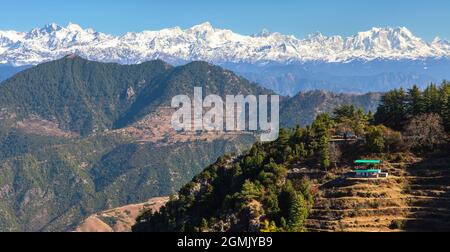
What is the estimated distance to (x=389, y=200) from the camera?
85.1 m

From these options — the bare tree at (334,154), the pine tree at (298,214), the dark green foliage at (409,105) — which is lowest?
the pine tree at (298,214)

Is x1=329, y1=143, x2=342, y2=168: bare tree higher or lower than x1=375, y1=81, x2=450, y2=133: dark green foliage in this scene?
lower

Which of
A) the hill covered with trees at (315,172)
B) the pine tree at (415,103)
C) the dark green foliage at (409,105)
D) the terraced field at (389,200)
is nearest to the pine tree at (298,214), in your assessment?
the hill covered with trees at (315,172)

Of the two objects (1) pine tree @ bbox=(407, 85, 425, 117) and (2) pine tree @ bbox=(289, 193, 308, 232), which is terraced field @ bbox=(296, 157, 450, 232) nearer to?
(2) pine tree @ bbox=(289, 193, 308, 232)

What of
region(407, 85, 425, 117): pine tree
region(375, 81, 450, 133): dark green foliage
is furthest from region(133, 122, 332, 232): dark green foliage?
region(407, 85, 425, 117): pine tree

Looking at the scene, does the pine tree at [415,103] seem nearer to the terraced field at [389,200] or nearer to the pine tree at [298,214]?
the terraced field at [389,200]

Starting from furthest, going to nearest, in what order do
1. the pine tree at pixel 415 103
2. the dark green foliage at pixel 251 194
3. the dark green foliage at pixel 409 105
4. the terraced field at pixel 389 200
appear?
the pine tree at pixel 415 103
the dark green foliage at pixel 409 105
the dark green foliage at pixel 251 194
the terraced field at pixel 389 200

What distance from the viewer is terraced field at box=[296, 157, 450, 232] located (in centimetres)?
8031

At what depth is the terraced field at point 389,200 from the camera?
80.3 meters

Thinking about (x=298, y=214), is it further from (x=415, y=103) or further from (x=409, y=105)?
(x=409, y=105)

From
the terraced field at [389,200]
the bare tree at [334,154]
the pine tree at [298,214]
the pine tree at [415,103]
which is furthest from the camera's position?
the pine tree at [415,103]

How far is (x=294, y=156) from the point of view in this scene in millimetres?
106812
